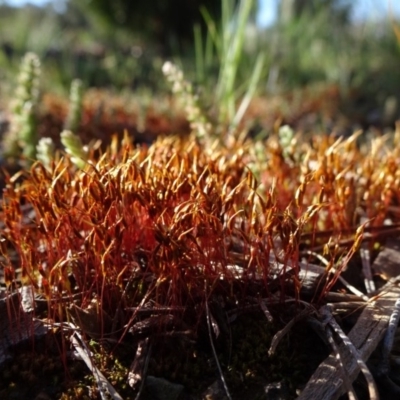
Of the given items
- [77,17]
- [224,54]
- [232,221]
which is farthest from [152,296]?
[77,17]

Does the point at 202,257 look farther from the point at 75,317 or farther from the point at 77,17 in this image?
the point at 77,17

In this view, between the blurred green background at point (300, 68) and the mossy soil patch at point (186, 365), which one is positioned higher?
the blurred green background at point (300, 68)

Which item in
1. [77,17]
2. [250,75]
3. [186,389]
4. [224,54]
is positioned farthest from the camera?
[77,17]

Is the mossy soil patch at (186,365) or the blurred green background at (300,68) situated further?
the blurred green background at (300,68)

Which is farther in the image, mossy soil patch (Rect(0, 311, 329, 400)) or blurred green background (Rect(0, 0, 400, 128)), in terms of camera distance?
blurred green background (Rect(0, 0, 400, 128))

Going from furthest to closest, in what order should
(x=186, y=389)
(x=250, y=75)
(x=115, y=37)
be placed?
(x=115, y=37), (x=250, y=75), (x=186, y=389)

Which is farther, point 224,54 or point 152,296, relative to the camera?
point 224,54

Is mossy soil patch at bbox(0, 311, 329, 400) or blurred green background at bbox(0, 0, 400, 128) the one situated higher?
blurred green background at bbox(0, 0, 400, 128)

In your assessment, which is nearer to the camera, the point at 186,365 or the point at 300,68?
the point at 186,365

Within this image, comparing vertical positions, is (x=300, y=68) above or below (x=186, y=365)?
above

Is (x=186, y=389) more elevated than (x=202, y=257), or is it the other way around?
(x=202, y=257)

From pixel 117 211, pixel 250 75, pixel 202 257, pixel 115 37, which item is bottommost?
pixel 202 257
